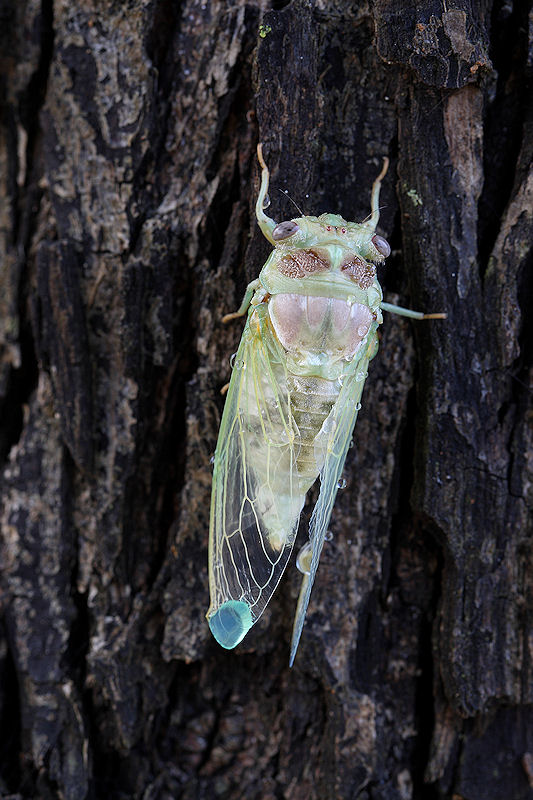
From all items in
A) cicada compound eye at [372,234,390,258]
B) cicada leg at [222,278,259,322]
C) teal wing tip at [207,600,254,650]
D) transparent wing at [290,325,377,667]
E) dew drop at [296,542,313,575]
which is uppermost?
cicada compound eye at [372,234,390,258]

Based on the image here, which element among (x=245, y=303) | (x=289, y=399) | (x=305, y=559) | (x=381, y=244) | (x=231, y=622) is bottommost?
(x=231, y=622)

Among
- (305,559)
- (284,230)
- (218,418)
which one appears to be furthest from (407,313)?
(305,559)

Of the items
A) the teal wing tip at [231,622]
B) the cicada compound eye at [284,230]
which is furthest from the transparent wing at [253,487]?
the cicada compound eye at [284,230]

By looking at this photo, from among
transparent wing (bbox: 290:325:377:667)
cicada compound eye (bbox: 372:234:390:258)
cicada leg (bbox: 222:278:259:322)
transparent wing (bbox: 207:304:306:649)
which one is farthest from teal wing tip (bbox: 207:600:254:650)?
cicada compound eye (bbox: 372:234:390:258)

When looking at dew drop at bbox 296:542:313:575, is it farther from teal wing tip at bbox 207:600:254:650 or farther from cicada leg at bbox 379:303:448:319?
cicada leg at bbox 379:303:448:319

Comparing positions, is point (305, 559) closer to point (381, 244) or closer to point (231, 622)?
point (231, 622)

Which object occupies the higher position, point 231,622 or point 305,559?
point 305,559

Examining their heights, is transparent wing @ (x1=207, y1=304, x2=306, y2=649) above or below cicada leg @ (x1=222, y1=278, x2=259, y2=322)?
below

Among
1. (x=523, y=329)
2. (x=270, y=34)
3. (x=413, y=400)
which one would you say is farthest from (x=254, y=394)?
(x=270, y=34)
